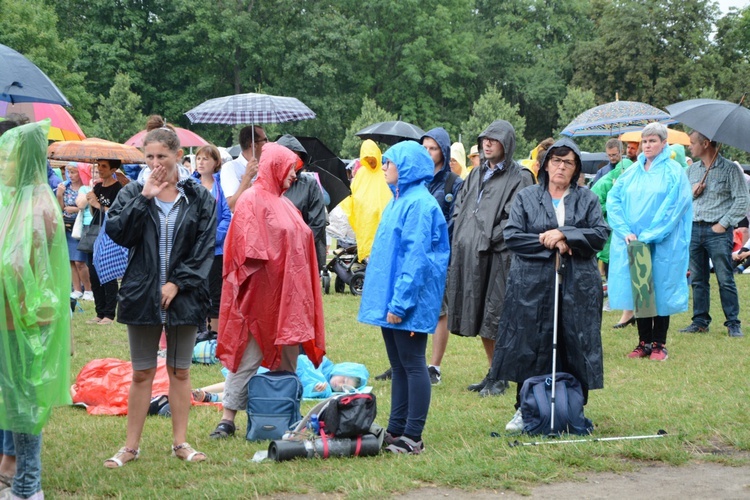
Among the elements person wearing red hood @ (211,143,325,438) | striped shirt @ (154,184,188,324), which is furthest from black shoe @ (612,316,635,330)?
striped shirt @ (154,184,188,324)

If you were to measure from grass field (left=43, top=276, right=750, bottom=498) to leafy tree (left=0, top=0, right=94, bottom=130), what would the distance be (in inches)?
1366

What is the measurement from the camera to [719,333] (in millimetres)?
10891

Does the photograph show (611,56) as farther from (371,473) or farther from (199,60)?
(371,473)

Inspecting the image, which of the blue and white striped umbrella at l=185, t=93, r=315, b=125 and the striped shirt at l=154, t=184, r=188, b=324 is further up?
the blue and white striped umbrella at l=185, t=93, r=315, b=125

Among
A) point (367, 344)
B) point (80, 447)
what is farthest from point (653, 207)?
point (80, 447)

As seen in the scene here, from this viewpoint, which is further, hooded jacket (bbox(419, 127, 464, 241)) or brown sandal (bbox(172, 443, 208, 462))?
hooded jacket (bbox(419, 127, 464, 241))

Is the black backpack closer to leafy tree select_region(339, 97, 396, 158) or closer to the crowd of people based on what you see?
the crowd of people

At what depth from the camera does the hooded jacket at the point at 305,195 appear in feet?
29.3

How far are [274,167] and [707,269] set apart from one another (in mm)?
6377

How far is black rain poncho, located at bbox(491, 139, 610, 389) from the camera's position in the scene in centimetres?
625

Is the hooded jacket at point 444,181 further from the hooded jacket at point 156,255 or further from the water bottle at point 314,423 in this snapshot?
the hooded jacket at point 156,255

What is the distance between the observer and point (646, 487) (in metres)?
5.17

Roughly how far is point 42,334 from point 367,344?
6.09m

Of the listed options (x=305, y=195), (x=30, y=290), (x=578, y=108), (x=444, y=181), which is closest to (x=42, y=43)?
(x=578, y=108)
